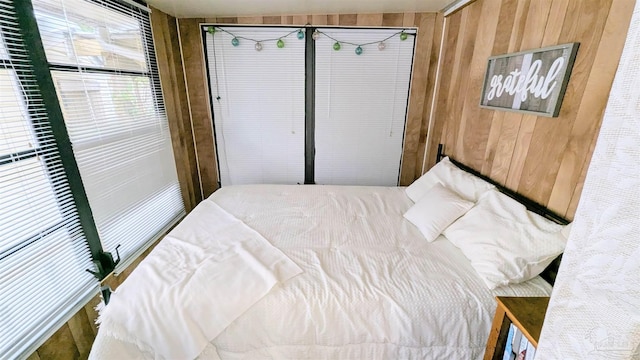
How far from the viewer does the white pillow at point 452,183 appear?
1.78m

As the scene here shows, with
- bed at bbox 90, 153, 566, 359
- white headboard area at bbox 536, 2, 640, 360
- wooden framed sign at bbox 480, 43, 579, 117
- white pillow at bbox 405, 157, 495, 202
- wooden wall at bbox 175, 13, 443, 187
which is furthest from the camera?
wooden wall at bbox 175, 13, 443, 187

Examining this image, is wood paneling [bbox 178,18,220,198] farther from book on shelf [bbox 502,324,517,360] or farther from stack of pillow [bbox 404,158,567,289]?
book on shelf [bbox 502,324,517,360]

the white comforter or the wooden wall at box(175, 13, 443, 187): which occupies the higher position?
the wooden wall at box(175, 13, 443, 187)

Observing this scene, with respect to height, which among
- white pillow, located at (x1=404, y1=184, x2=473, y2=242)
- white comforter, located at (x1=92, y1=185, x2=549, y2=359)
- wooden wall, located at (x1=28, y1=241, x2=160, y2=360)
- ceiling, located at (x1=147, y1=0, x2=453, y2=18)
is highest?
ceiling, located at (x1=147, y1=0, x2=453, y2=18)

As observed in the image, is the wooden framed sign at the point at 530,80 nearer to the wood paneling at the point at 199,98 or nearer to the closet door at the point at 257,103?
the closet door at the point at 257,103

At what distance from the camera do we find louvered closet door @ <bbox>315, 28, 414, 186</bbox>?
268 centimetres

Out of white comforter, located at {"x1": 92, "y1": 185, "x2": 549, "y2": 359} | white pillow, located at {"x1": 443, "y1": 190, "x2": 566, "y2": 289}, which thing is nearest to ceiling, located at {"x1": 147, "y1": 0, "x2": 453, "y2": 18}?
white pillow, located at {"x1": 443, "y1": 190, "x2": 566, "y2": 289}

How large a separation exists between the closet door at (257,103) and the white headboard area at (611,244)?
100 inches

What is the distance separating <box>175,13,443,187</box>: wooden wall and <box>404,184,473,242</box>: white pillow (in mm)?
1169

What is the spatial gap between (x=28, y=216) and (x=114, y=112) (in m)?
0.84

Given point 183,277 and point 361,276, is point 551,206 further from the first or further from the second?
point 183,277

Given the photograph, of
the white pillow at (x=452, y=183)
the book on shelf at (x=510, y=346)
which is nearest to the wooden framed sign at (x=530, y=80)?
the white pillow at (x=452, y=183)

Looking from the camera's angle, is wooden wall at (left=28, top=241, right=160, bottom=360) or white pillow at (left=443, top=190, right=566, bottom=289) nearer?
white pillow at (left=443, top=190, right=566, bottom=289)

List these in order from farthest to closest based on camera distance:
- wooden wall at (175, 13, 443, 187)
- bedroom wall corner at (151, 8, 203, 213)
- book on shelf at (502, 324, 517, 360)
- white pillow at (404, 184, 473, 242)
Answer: wooden wall at (175, 13, 443, 187), bedroom wall corner at (151, 8, 203, 213), white pillow at (404, 184, 473, 242), book on shelf at (502, 324, 517, 360)
